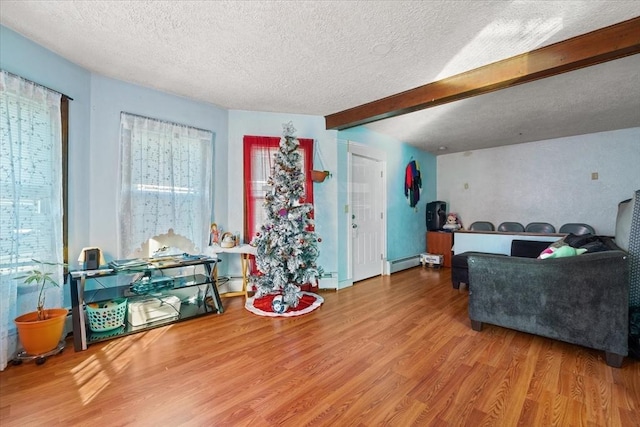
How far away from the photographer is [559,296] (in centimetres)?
206

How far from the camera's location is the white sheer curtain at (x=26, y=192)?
74.9 inches

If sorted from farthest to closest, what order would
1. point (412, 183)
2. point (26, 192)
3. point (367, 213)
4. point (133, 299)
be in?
point (412, 183) → point (367, 213) → point (133, 299) → point (26, 192)

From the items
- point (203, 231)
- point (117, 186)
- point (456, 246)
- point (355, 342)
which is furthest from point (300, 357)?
point (456, 246)

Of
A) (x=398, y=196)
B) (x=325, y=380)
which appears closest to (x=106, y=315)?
(x=325, y=380)

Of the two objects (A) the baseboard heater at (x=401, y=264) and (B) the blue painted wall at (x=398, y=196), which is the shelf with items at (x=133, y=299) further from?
(A) the baseboard heater at (x=401, y=264)

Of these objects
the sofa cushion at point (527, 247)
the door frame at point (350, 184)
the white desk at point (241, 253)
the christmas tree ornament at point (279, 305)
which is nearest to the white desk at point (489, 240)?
the sofa cushion at point (527, 247)

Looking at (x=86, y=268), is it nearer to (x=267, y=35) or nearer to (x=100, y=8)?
(x=100, y=8)

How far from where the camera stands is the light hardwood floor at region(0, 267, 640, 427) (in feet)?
4.70

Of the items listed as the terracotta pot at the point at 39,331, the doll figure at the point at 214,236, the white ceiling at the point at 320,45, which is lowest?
the terracotta pot at the point at 39,331

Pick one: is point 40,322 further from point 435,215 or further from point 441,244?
point 435,215

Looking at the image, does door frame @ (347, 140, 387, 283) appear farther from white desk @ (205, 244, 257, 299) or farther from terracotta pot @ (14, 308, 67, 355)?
terracotta pot @ (14, 308, 67, 355)

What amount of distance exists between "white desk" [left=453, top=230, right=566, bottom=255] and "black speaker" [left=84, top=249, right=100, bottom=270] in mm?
4598

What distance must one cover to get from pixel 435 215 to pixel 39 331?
5.94 m

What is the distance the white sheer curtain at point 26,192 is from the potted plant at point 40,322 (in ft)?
0.19
